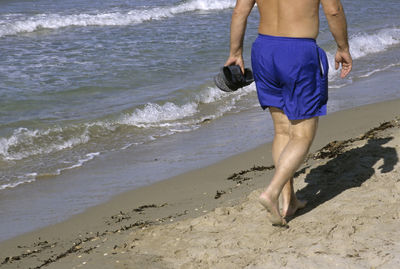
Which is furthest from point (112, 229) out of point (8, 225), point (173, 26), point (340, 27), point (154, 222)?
point (173, 26)

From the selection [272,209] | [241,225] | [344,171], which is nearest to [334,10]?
[272,209]

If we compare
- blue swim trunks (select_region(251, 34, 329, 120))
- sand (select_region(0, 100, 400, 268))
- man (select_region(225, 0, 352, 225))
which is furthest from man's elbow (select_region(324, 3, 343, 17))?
sand (select_region(0, 100, 400, 268))

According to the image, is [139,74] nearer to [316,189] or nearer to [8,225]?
[8,225]

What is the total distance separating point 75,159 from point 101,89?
11.1ft

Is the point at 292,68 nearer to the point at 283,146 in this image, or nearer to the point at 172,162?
the point at 283,146

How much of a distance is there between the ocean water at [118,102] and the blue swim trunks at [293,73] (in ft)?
8.12

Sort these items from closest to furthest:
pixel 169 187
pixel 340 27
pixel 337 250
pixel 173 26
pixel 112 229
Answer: pixel 337 250
pixel 340 27
pixel 112 229
pixel 169 187
pixel 173 26

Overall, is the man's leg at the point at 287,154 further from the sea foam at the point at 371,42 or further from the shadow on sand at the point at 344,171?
the sea foam at the point at 371,42

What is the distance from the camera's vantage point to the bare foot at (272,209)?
384cm

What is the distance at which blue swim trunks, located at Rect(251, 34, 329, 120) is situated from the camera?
382 centimetres

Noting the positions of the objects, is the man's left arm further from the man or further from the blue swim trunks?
the blue swim trunks

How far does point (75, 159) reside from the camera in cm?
739

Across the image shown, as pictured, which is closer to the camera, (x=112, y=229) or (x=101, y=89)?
(x=112, y=229)

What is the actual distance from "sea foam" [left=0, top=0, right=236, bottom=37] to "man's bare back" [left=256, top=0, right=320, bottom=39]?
1369 centimetres
